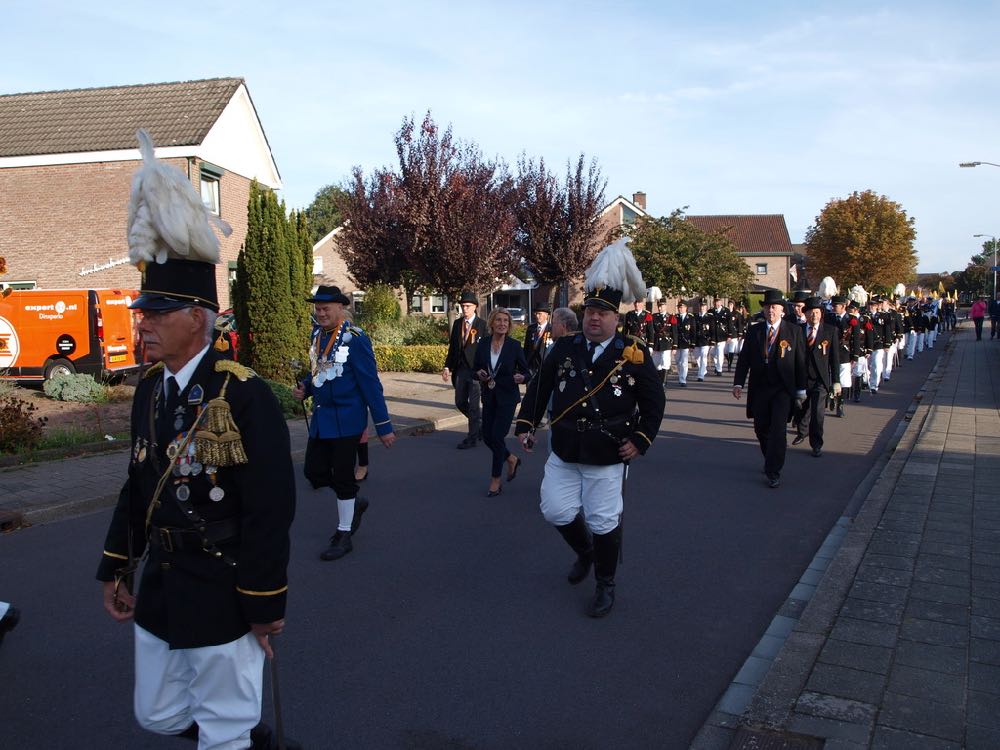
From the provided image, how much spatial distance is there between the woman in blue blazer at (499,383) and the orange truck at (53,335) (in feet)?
32.2

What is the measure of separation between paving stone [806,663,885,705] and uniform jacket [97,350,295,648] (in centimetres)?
249

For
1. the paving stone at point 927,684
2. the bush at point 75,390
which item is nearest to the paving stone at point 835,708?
→ the paving stone at point 927,684

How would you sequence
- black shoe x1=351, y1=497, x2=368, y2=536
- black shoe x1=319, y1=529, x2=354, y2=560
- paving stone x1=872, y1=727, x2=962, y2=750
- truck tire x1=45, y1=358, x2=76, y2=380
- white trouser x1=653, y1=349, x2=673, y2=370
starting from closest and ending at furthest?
paving stone x1=872, y1=727, x2=962, y2=750, black shoe x1=319, y1=529, x2=354, y2=560, black shoe x1=351, y1=497, x2=368, y2=536, truck tire x1=45, y1=358, x2=76, y2=380, white trouser x1=653, y1=349, x2=673, y2=370

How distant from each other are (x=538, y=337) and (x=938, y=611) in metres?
7.02

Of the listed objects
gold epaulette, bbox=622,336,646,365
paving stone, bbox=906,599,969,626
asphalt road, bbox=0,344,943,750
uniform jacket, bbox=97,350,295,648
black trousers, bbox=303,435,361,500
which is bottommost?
asphalt road, bbox=0,344,943,750

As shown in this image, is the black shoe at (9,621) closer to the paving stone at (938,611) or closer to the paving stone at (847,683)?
the paving stone at (847,683)

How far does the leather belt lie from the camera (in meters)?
2.61

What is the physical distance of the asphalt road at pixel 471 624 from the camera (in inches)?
145

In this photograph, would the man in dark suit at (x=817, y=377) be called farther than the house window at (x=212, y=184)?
No

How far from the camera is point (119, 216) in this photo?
2291 cm

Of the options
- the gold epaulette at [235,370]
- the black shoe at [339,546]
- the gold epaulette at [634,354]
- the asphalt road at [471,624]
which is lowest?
the asphalt road at [471,624]

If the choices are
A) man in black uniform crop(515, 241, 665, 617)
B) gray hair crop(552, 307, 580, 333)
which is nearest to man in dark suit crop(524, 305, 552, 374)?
gray hair crop(552, 307, 580, 333)

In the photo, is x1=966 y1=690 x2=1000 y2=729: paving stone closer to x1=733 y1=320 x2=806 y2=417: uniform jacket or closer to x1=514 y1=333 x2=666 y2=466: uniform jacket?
x1=514 y1=333 x2=666 y2=466: uniform jacket

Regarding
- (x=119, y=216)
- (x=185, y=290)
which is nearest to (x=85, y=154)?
(x=119, y=216)
